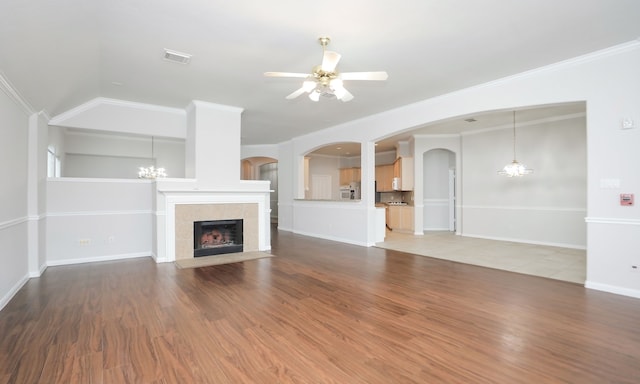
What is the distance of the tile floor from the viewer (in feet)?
15.1

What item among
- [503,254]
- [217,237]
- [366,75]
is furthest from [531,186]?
[217,237]

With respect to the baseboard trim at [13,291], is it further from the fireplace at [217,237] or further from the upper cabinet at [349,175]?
the upper cabinet at [349,175]

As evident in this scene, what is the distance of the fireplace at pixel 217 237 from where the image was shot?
5547mm

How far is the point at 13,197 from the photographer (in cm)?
351

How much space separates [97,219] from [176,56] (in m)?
3.39

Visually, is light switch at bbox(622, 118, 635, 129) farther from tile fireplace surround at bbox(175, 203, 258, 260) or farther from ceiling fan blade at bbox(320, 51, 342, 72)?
tile fireplace surround at bbox(175, 203, 258, 260)

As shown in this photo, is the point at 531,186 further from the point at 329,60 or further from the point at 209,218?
the point at 209,218

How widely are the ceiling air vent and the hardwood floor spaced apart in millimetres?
2863

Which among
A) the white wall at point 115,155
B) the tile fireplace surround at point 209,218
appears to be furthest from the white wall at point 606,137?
the white wall at point 115,155

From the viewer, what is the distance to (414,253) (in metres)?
5.91

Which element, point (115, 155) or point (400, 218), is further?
point (400, 218)

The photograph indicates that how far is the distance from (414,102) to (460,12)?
2726 mm

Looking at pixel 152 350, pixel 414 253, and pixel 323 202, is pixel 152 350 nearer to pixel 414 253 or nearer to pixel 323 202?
pixel 414 253

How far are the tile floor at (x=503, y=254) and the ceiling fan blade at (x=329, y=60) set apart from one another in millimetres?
4020
